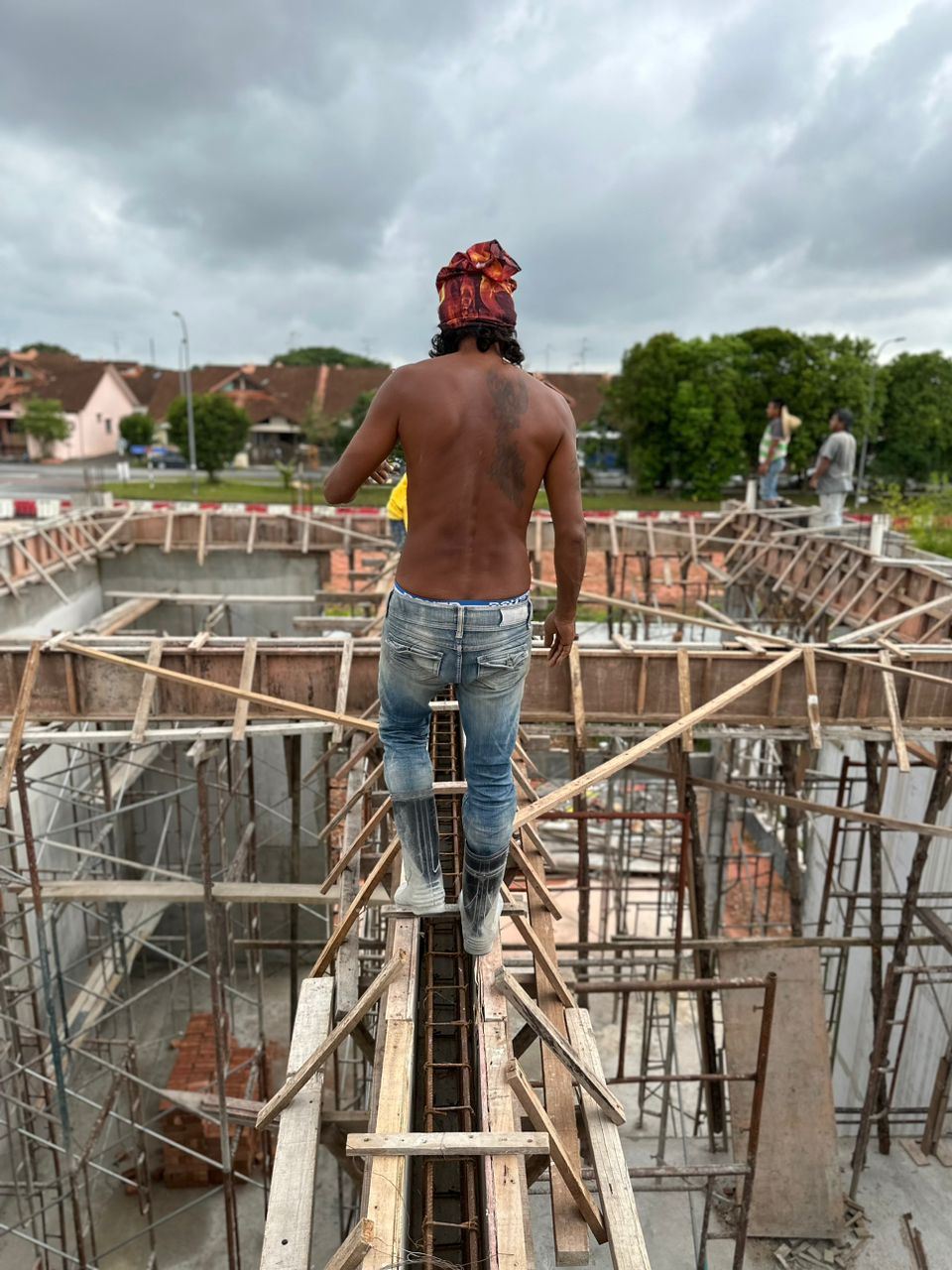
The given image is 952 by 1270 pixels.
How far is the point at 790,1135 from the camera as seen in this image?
319 inches

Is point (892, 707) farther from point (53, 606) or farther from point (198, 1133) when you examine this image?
point (53, 606)

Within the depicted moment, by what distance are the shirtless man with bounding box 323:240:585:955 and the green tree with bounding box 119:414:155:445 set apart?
61.4 m

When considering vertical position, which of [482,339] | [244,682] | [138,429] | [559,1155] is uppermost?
[138,429]

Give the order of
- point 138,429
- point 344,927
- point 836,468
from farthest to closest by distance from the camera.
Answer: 1. point 138,429
2. point 836,468
3. point 344,927

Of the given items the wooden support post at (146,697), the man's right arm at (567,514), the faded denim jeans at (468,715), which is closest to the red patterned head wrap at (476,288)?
the man's right arm at (567,514)

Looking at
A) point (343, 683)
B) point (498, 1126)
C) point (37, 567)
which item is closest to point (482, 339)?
point (498, 1126)

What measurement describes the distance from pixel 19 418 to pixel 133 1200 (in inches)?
2300

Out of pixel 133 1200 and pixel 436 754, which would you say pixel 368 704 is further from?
pixel 133 1200

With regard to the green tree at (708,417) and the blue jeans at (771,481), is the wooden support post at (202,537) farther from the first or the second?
the green tree at (708,417)

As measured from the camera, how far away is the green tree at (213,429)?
45875 millimetres

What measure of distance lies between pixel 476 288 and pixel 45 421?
198 ft

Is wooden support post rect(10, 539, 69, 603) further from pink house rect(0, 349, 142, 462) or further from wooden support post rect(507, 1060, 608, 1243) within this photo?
pink house rect(0, 349, 142, 462)

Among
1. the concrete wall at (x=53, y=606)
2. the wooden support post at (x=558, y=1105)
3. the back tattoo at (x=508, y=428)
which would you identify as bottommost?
the concrete wall at (x=53, y=606)

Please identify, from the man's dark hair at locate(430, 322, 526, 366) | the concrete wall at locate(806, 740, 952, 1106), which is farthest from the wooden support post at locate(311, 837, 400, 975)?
the concrete wall at locate(806, 740, 952, 1106)
